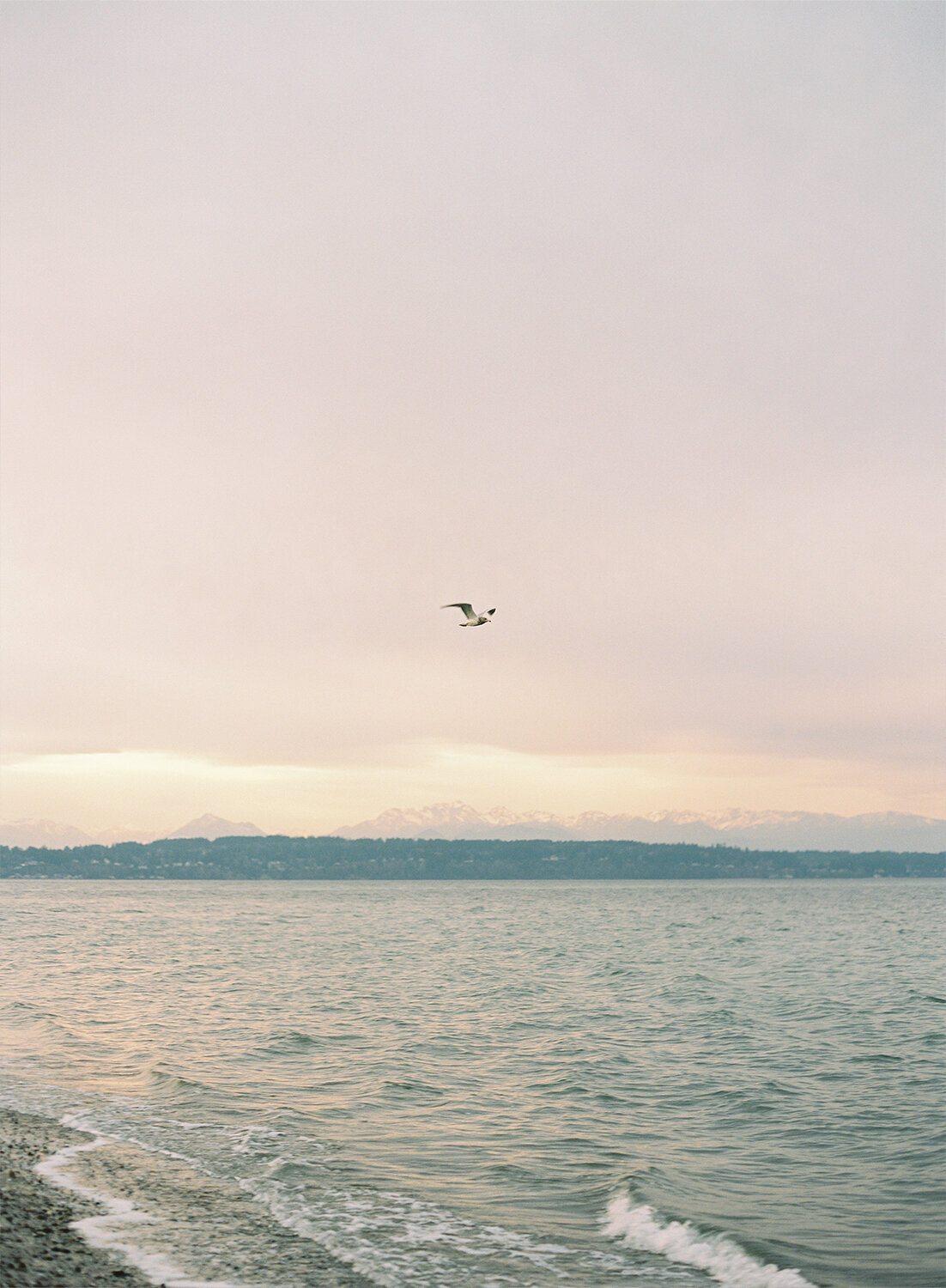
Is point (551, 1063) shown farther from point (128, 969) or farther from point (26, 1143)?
point (128, 969)

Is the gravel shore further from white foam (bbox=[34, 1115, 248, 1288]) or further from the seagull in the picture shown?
the seagull

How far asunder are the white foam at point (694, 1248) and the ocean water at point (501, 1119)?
0.18 feet

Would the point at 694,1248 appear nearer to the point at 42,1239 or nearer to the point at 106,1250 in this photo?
the point at 106,1250

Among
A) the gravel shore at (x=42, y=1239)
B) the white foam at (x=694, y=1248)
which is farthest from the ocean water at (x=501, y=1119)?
the gravel shore at (x=42, y=1239)

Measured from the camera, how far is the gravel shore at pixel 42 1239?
12359 mm

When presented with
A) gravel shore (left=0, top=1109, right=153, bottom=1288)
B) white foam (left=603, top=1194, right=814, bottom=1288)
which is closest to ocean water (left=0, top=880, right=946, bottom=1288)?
white foam (left=603, top=1194, right=814, bottom=1288)

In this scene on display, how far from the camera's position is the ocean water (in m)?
14.7

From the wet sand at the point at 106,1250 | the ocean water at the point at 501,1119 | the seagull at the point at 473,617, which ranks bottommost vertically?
the ocean water at the point at 501,1119

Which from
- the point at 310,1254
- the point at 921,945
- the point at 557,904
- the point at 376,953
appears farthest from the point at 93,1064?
the point at 557,904

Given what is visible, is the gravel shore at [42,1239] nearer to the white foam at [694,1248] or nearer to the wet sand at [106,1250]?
the wet sand at [106,1250]

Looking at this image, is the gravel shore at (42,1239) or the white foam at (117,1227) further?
the white foam at (117,1227)

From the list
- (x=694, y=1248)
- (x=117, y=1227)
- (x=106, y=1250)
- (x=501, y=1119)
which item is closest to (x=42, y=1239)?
(x=106, y=1250)

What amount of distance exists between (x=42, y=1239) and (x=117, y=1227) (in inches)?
45.3

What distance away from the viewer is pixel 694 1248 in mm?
15133
